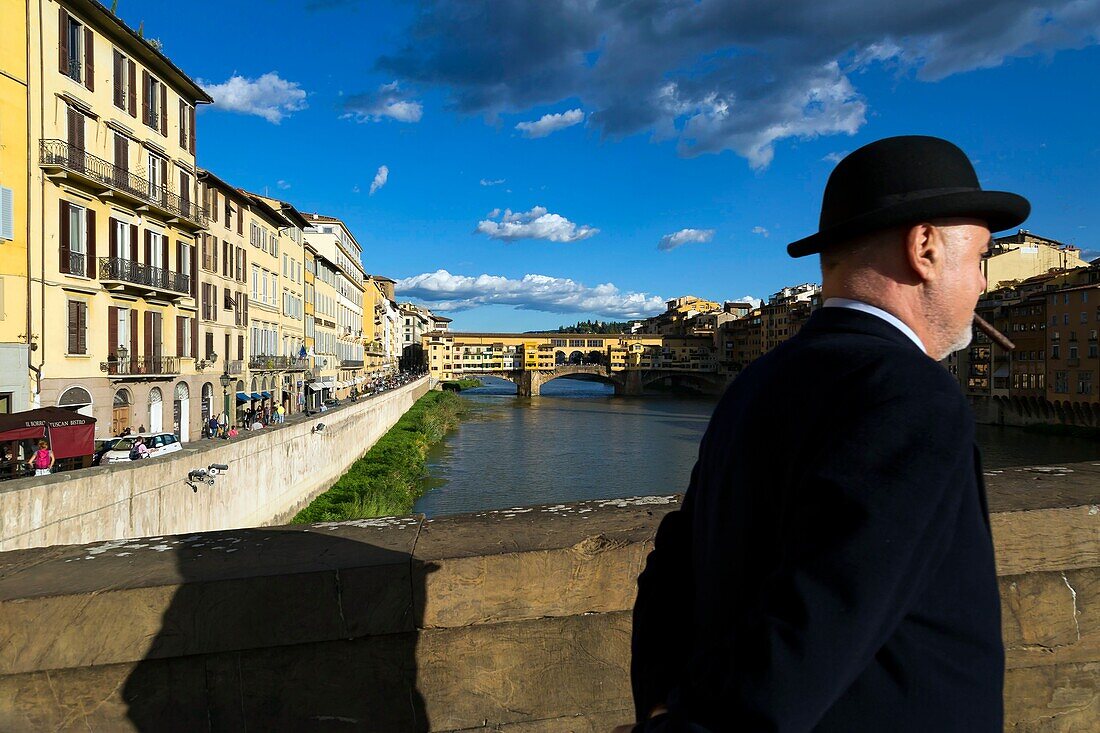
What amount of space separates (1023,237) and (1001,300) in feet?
40.0

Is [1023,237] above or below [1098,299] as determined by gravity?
above

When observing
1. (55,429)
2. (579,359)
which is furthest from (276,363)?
(579,359)

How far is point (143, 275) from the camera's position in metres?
19.2

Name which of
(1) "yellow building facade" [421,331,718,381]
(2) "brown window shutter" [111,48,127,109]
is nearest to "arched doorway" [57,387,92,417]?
(2) "brown window shutter" [111,48,127,109]

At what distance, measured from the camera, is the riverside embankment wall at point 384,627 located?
185cm

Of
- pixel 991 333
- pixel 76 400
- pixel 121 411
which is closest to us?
pixel 991 333

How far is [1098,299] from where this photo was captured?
4056 centimetres

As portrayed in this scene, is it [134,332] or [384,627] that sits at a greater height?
[134,332]

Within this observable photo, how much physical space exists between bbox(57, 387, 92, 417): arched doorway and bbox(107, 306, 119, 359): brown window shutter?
1.24m

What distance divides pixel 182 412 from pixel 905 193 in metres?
24.3

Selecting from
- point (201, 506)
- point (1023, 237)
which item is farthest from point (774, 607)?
point (1023, 237)

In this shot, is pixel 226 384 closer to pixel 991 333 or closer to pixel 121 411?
pixel 121 411

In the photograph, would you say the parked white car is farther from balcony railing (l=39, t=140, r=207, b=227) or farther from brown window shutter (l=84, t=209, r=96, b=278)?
balcony railing (l=39, t=140, r=207, b=227)

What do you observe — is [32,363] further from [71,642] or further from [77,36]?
[71,642]
